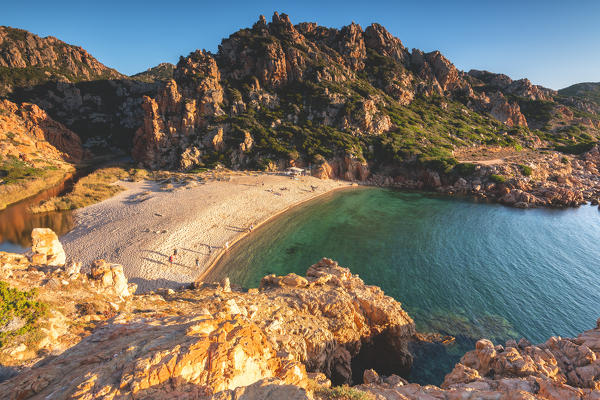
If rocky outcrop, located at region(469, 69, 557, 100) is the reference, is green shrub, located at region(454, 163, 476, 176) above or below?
below

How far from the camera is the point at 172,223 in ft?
82.1

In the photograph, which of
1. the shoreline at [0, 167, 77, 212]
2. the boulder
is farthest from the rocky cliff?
the boulder

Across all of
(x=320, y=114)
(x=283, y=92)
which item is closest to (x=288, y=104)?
(x=283, y=92)

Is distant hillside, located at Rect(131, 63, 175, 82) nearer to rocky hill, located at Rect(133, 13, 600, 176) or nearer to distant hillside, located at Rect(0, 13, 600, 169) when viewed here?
distant hillside, located at Rect(0, 13, 600, 169)

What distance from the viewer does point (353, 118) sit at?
5866 centimetres

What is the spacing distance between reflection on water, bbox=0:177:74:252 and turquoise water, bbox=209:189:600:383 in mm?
19861

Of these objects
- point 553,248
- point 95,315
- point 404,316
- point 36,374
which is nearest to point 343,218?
point 404,316

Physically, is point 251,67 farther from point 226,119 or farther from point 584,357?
point 584,357

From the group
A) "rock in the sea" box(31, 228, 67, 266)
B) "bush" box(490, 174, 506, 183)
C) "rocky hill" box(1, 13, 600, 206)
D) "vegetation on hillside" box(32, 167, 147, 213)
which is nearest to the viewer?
"rock in the sea" box(31, 228, 67, 266)

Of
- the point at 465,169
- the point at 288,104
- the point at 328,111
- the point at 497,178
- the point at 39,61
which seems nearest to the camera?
the point at 497,178

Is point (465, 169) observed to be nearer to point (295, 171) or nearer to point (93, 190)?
point (295, 171)

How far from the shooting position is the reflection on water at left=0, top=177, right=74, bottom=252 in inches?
919

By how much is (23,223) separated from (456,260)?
4617 cm

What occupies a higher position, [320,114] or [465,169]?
[320,114]
